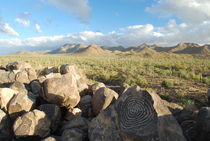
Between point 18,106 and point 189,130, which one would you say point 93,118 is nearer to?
point 18,106

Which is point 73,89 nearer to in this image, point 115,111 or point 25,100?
point 25,100

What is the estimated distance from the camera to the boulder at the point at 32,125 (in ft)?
14.8

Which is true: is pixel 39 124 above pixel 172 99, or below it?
above

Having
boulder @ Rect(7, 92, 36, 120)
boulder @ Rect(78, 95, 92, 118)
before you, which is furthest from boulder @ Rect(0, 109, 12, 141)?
boulder @ Rect(78, 95, 92, 118)

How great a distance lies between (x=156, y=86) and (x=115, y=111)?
37.3ft

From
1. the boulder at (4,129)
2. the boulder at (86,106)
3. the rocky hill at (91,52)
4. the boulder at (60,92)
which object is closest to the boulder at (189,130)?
the boulder at (86,106)

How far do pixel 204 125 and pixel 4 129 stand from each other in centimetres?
436

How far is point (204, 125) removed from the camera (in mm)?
3654

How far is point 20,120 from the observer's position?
4.66 metres

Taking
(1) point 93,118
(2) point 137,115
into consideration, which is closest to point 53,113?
(1) point 93,118

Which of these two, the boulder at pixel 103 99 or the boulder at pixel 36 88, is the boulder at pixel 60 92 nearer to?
the boulder at pixel 103 99

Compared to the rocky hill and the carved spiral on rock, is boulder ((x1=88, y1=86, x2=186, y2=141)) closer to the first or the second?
the carved spiral on rock

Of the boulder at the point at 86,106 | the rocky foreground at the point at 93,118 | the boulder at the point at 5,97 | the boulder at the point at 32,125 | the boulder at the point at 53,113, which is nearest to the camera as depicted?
the rocky foreground at the point at 93,118

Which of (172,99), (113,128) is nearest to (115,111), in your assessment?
(113,128)
